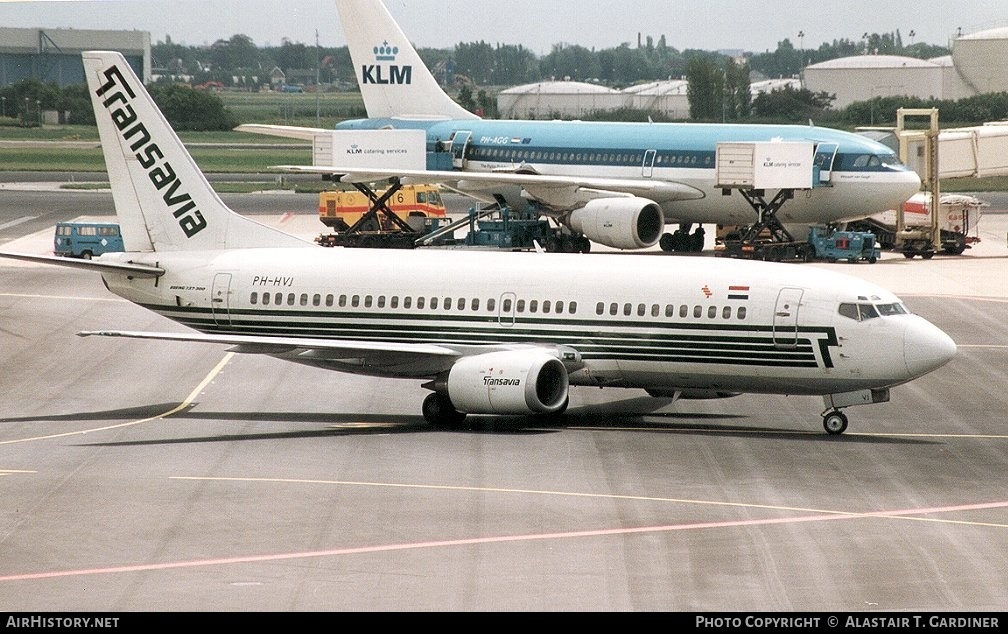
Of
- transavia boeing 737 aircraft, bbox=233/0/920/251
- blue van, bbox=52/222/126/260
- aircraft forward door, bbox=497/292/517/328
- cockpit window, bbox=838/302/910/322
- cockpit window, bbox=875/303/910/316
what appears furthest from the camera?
blue van, bbox=52/222/126/260

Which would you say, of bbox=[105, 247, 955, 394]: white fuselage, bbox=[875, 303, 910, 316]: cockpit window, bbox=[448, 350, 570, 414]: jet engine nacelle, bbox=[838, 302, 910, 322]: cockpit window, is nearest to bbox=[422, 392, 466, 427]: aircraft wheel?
bbox=[448, 350, 570, 414]: jet engine nacelle

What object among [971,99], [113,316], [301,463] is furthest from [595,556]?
[971,99]

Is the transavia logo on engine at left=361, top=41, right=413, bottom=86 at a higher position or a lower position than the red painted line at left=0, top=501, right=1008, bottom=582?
higher

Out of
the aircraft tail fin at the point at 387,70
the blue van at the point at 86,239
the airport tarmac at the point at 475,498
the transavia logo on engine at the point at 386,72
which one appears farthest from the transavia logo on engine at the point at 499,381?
the transavia logo on engine at the point at 386,72

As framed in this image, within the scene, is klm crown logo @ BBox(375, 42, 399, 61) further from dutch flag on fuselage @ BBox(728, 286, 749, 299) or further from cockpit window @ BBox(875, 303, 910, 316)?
cockpit window @ BBox(875, 303, 910, 316)

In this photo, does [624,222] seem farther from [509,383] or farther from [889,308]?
[509,383]

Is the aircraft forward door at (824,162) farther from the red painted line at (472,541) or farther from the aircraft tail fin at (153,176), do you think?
the red painted line at (472,541)

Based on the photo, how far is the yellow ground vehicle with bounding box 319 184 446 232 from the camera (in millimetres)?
83562

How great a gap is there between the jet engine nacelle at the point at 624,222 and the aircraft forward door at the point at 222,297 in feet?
101

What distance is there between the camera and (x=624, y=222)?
70125 mm

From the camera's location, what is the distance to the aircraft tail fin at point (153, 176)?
43406mm

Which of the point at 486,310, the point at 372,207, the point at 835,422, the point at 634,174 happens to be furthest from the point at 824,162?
the point at 835,422

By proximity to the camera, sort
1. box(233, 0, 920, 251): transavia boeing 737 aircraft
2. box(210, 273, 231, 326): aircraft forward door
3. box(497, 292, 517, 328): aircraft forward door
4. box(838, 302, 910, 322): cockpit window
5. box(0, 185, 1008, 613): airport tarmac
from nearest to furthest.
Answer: box(0, 185, 1008, 613): airport tarmac < box(838, 302, 910, 322): cockpit window < box(497, 292, 517, 328): aircraft forward door < box(210, 273, 231, 326): aircraft forward door < box(233, 0, 920, 251): transavia boeing 737 aircraft

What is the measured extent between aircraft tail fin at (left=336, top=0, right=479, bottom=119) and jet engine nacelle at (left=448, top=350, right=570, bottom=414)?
165 feet
